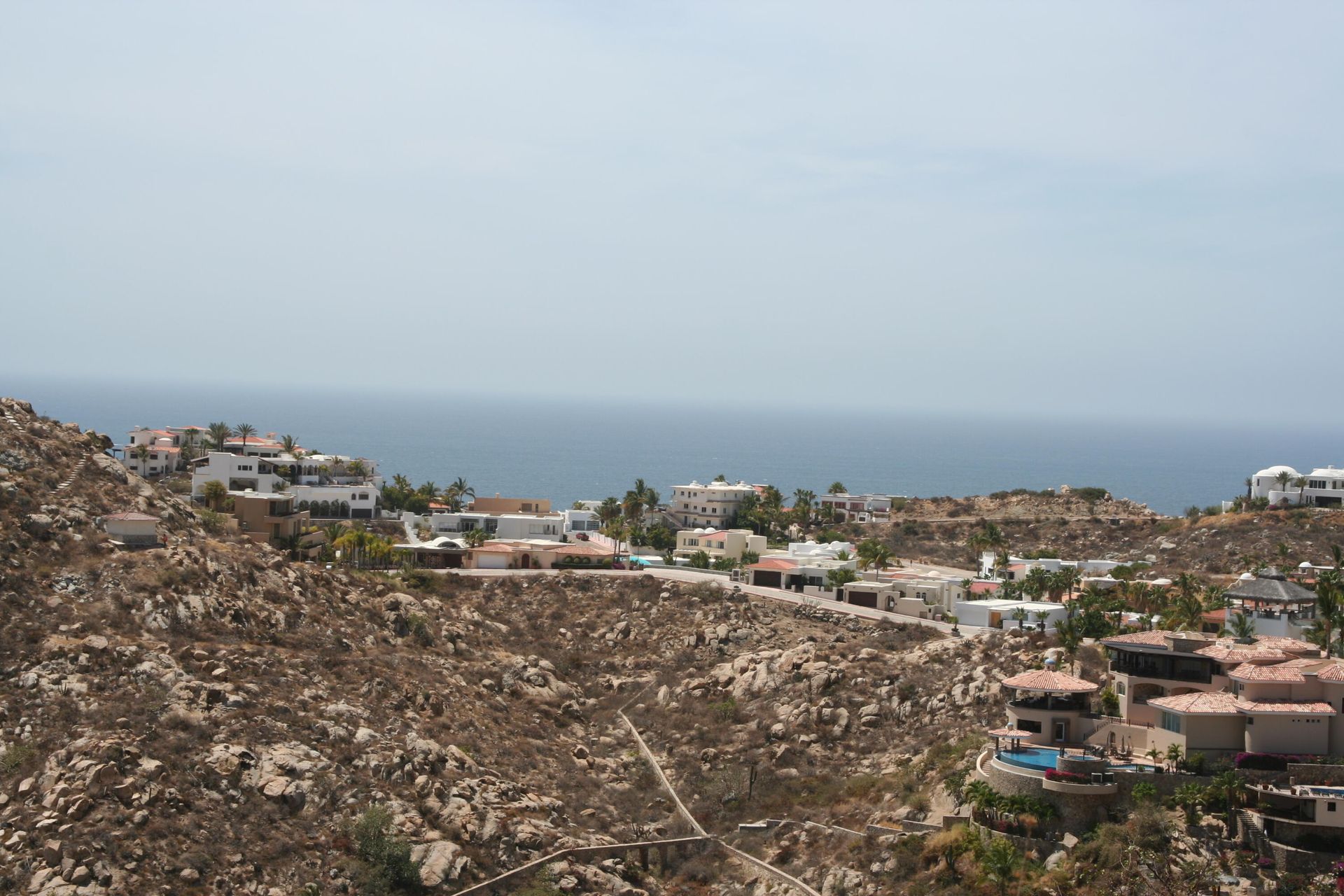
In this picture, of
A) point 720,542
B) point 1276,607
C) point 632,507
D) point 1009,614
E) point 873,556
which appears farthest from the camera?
point 632,507

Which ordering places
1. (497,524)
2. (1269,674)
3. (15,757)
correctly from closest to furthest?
(15,757), (1269,674), (497,524)

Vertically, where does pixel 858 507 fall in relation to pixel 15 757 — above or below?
above

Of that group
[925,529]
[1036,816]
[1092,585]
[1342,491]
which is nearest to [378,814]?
[1036,816]

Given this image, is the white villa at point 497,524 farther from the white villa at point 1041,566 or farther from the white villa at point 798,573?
the white villa at point 1041,566

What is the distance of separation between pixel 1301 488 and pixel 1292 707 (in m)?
68.0

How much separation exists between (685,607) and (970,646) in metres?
17.2

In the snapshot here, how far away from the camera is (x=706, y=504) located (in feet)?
391

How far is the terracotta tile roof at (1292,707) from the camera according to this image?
4275 cm

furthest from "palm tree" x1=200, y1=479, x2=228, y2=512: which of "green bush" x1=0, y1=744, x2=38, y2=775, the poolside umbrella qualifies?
the poolside umbrella

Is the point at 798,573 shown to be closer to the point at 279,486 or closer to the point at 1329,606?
the point at 1329,606

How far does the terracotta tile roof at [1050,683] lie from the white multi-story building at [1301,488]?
209ft

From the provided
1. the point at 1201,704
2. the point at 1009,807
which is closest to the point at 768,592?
the point at 1009,807

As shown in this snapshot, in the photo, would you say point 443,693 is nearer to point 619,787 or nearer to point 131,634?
point 619,787

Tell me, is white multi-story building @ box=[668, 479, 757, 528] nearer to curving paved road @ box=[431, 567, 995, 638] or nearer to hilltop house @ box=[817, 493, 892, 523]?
hilltop house @ box=[817, 493, 892, 523]
